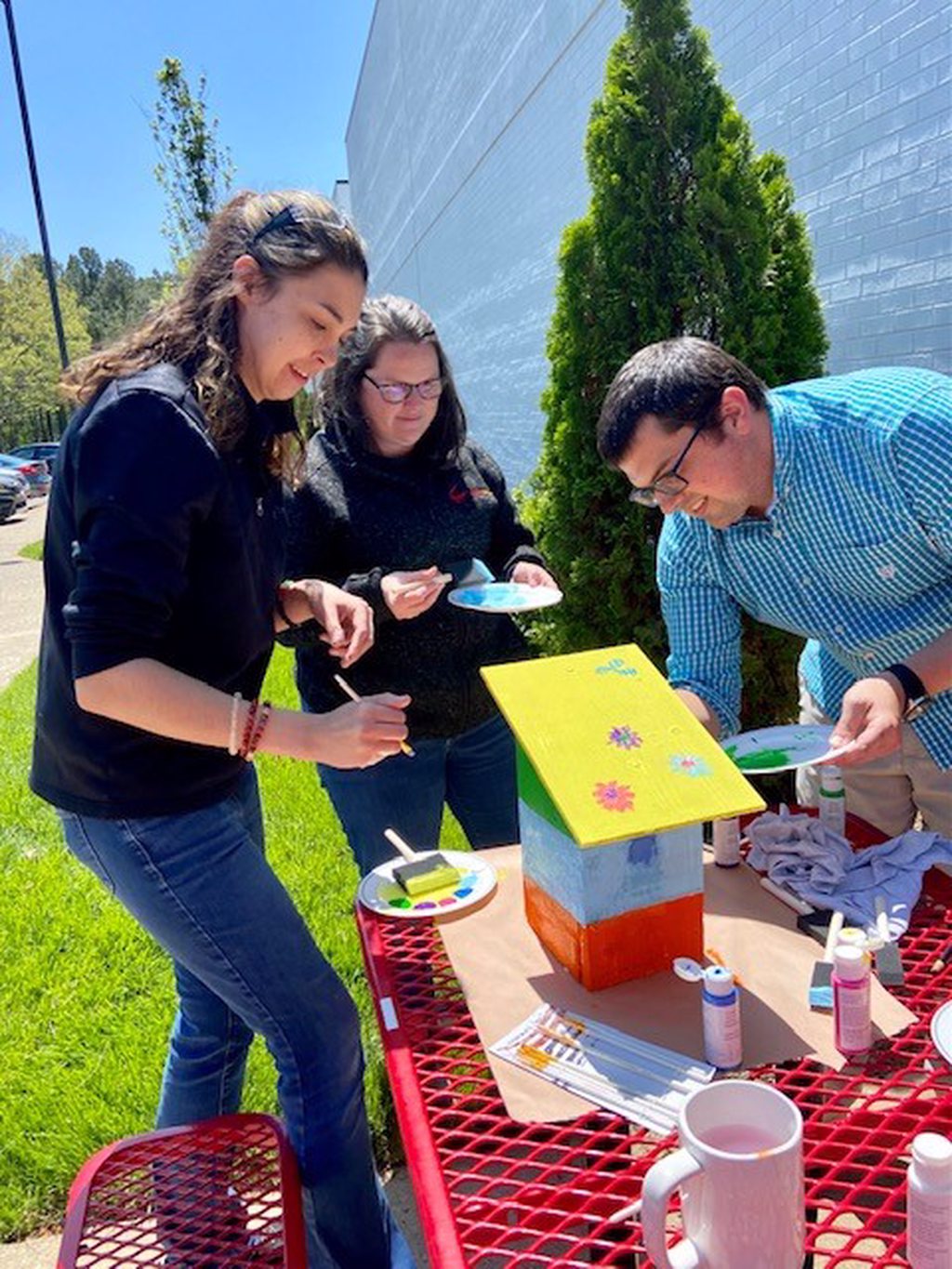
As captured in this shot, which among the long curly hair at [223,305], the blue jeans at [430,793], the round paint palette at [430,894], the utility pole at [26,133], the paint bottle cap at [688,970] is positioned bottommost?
the blue jeans at [430,793]

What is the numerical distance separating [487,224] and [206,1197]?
9.55 metres

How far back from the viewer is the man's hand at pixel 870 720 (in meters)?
1.67

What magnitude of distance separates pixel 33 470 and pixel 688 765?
27.9m

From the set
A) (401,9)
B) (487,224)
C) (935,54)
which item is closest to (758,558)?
(935,54)

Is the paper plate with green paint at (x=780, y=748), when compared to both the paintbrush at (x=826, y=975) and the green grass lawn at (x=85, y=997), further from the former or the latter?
the green grass lawn at (x=85, y=997)

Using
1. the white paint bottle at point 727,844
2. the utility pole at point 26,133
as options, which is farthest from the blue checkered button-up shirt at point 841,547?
the utility pole at point 26,133

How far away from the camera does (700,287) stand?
3270mm

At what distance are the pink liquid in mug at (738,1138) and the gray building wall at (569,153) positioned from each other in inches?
117

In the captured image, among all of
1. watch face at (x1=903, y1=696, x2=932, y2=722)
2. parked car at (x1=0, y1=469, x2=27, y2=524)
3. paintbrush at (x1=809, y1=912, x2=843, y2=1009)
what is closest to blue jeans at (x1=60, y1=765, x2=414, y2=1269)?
paintbrush at (x1=809, y1=912, x2=843, y2=1009)

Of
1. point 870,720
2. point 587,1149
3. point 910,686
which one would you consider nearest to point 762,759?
point 870,720

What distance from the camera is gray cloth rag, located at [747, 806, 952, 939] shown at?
1.53 m

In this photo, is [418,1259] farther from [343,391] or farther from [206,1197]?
[343,391]

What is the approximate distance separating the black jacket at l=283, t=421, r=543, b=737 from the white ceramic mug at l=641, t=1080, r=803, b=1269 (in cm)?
148

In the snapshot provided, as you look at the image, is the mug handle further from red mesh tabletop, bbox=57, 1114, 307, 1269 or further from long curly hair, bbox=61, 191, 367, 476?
long curly hair, bbox=61, 191, 367, 476
